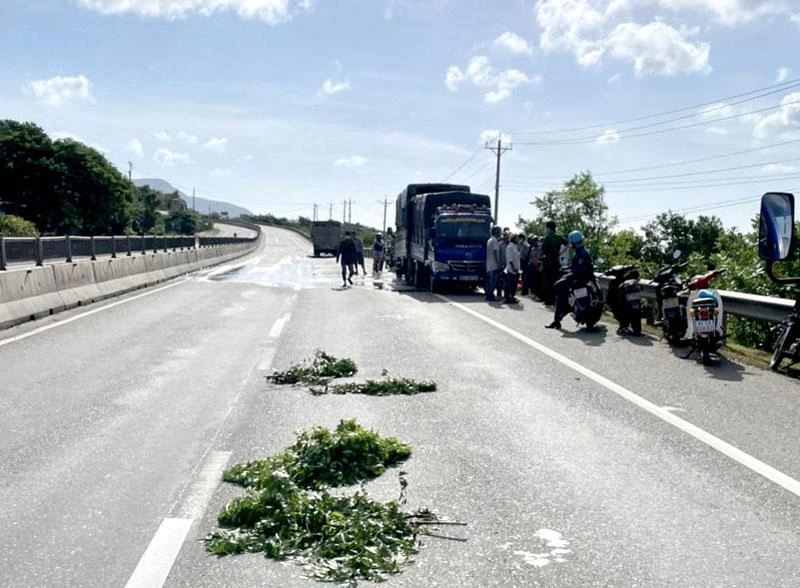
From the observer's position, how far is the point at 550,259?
21.5m

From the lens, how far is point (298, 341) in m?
13.6

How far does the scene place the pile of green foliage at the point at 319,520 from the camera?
4.52 meters

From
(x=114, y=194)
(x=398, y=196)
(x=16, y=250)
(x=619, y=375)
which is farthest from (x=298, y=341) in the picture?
(x=114, y=194)

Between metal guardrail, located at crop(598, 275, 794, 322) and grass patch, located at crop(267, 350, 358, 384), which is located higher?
metal guardrail, located at crop(598, 275, 794, 322)

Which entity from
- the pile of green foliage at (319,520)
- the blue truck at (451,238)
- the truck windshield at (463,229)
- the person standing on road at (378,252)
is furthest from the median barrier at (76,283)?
the person standing on road at (378,252)

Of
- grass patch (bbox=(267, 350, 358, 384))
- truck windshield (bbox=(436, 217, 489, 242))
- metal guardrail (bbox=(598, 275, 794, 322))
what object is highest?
truck windshield (bbox=(436, 217, 489, 242))

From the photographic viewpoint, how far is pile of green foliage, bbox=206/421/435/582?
4520 mm

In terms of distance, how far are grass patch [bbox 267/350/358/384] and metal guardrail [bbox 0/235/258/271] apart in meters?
10.3

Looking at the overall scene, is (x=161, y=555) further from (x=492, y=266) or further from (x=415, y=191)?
(x=415, y=191)

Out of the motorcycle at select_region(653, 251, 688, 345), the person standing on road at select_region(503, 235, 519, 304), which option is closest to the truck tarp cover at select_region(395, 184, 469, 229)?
the person standing on road at select_region(503, 235, 519, 304)

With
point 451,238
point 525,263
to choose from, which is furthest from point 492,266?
point 451,238

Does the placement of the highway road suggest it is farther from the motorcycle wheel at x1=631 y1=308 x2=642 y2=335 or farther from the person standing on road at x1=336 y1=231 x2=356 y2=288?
the person standing on road at x1=336 y1=231 x2=356 y2=288

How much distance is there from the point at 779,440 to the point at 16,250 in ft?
62.7

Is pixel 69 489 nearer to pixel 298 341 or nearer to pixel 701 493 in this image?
pixel 701 493
